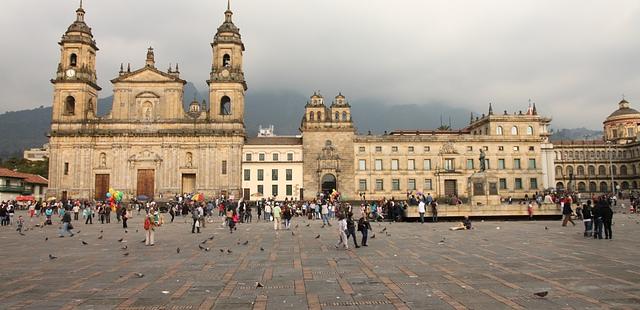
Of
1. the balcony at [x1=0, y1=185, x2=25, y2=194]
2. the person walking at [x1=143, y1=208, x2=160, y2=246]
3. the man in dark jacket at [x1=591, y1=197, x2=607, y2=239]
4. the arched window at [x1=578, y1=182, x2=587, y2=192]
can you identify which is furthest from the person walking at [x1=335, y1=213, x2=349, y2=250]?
the arched window at [x1=578, y1=182, x2=587, y2=192]

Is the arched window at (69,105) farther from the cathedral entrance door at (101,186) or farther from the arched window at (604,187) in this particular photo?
the arched window at (604,187)

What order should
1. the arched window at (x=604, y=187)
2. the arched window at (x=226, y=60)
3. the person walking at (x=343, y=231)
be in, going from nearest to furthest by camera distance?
the person walking at (x=343, y=231) < the arched window at (x=226, y=60) < the arched window at (x=604, y=187)

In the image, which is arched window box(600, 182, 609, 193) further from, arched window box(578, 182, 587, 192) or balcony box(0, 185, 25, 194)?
balcony box(0, 185, 25, 194)

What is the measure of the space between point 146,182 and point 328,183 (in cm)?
2331

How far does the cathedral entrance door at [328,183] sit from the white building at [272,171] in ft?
9.89

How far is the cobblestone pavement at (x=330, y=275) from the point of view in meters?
7.94

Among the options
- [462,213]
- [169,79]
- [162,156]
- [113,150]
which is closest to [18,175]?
[113,150]

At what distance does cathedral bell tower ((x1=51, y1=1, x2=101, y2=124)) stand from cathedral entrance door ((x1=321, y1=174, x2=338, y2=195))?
31.2 meters

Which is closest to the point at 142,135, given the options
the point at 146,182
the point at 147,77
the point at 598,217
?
the point at 146,182

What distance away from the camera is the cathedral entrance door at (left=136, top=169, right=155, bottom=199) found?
2312 inches

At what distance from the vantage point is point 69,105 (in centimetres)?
6112

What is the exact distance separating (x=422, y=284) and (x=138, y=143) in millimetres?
56216

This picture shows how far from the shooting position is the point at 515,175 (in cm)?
6338

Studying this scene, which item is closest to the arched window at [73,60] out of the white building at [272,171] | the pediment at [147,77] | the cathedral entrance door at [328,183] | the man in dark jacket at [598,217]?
the pediment at [147,77]
